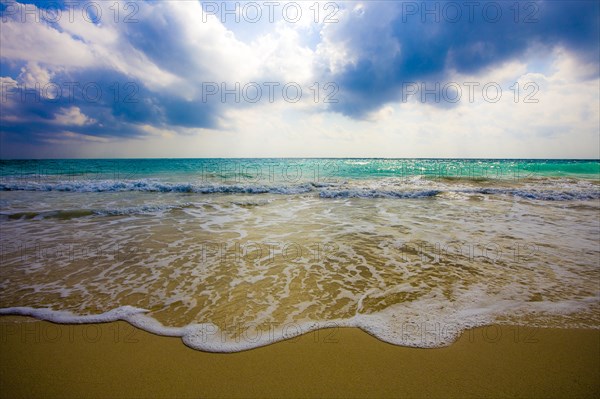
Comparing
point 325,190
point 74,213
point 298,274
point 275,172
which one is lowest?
point 298,274

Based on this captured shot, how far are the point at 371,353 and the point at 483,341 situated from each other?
4.29 feet

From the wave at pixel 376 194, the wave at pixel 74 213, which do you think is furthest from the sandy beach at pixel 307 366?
the wave at pixel 376 194

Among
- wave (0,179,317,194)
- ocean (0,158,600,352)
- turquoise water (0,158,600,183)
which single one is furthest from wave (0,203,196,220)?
turquoise water (0,158,600,183)

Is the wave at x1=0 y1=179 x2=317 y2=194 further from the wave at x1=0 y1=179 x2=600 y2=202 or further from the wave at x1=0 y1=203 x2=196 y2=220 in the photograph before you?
the wave at x1=0 y1=203 x2=196 y2=220

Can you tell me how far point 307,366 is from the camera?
8.20 ft

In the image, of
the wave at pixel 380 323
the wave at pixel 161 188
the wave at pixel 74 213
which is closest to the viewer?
the wave at pixel 380 323

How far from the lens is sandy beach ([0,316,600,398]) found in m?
2.24

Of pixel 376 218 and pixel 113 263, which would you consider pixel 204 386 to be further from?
pixel 376 218

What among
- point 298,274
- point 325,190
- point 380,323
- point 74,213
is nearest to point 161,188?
point 74,213

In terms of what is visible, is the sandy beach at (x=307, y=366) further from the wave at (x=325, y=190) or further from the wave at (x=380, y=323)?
the wave at (x=325, y=190)

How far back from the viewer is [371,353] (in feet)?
8.77

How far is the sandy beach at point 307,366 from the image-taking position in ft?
7.36

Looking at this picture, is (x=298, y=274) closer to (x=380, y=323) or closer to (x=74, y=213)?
(x=380, y=323)

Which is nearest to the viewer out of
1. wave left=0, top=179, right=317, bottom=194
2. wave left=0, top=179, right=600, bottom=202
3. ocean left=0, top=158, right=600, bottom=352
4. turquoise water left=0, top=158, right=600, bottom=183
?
ocean left=0, top=158, right=600, bottom=352
